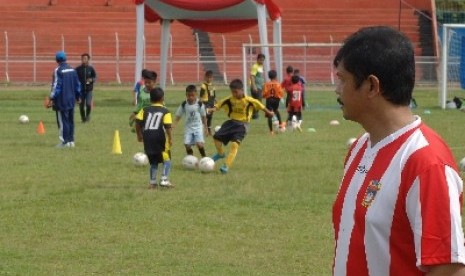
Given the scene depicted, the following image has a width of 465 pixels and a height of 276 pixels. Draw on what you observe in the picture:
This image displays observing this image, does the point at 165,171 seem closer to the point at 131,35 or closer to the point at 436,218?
the point at 436,218

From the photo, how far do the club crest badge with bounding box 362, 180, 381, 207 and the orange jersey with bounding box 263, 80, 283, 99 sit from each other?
70.8 ft

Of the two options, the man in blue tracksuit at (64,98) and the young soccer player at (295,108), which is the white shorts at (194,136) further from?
the young soccer player at (295,108)

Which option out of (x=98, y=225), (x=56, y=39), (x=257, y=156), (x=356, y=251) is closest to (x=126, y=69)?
(x=56, y=39)

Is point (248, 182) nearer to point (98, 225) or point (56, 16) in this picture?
point (98, 225)

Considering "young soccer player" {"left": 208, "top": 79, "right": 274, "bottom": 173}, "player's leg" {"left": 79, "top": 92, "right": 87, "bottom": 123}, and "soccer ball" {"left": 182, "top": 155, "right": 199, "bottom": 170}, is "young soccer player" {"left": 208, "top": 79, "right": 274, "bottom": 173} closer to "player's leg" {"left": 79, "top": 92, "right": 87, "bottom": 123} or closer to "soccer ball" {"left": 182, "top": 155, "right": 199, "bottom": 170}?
"soccer ball" {"left": 182, "top": 155, "right": 199, "bottom": 170}

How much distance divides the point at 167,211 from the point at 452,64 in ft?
92.2

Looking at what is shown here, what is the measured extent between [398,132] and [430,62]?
137ft

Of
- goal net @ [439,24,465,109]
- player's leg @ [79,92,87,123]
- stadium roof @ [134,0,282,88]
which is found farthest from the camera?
stadium roof @ [134,0,282,88]

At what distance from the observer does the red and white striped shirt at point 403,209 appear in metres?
3.22

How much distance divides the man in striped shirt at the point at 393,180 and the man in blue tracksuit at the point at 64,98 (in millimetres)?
17092

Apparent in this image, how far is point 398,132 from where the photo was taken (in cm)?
344

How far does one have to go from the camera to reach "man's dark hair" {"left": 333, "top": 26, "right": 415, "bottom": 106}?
→ 3355 millimetres

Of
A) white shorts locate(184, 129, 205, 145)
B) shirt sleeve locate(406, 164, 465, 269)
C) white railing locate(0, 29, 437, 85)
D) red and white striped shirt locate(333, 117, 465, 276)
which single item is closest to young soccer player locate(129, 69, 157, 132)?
white shorts locate(184, 129, 205, 145)

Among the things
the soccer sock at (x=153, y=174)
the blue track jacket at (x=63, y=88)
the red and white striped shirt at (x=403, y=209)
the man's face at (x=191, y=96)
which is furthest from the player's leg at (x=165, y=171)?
the red and white striped shirt at (x=403, y=209)
